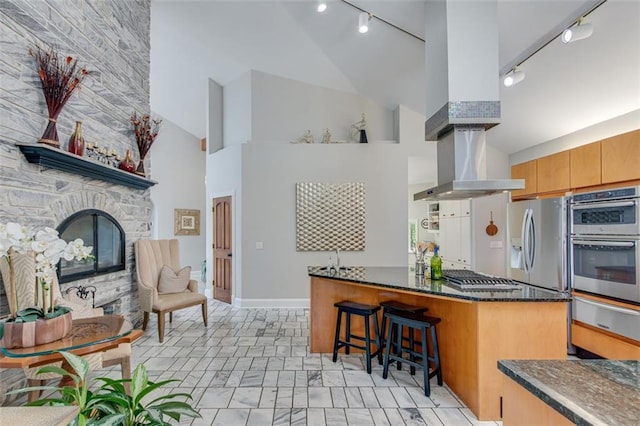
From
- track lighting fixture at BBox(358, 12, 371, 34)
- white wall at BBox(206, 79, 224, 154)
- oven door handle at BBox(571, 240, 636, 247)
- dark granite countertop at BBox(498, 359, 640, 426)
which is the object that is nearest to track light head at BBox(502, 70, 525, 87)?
track lighting fixture at BBox(358, 12, 371, 34)

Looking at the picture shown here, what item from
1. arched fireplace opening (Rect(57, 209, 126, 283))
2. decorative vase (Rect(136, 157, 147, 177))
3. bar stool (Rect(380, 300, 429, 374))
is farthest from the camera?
decorative vase (Rect(136, 157, 147, 177))

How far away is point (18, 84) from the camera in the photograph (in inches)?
94.2

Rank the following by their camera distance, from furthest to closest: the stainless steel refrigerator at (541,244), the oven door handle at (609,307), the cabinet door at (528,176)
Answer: the cabinet door at (528,176)
the stainless steel refrigerator at (541,244)
the oven door handle at (609,307)

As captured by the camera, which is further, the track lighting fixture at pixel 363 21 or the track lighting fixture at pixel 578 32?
the track lighting fixture at pixel 363 21

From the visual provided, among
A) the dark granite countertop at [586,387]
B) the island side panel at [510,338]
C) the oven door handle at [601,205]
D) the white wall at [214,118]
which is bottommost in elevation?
the island side panel at [510,338]

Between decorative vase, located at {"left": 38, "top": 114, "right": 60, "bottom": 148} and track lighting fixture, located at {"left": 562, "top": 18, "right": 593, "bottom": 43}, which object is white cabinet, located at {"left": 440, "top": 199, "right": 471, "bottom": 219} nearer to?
track lighting fixture, located at {"left": 562, "top": 18, "right": 593, "bottom": 43}

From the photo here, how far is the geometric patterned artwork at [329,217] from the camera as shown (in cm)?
538

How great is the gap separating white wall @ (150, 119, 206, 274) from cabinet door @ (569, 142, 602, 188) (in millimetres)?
8004

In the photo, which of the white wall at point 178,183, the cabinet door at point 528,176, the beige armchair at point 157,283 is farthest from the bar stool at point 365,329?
the white wall at point 178,183

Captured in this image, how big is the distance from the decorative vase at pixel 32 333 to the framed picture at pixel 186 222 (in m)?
6.79

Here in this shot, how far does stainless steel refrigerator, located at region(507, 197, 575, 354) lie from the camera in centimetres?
341

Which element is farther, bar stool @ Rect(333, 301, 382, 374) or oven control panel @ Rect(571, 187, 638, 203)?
bar stool @ Rect(333, 301, 382, 374)

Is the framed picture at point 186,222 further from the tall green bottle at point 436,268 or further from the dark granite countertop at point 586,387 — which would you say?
the dark granite countertop at point 586,387

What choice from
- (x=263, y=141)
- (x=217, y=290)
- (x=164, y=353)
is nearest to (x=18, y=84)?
(x=164, y=353)
